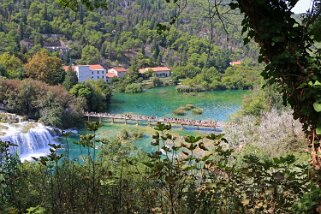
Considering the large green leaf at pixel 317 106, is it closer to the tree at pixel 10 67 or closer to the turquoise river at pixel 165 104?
the turquoise river at pixel 165 104

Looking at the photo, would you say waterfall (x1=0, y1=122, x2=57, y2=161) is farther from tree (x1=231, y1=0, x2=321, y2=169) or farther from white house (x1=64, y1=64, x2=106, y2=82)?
white house (x1=64, y1=64, x2=106, y2=82)

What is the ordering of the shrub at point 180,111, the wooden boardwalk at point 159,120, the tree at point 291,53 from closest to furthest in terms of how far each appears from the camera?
→ the tree at point 291,53, the wooden boardwalk at point 159,120, the shrub at point 180,111

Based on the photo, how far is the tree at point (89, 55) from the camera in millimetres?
49956

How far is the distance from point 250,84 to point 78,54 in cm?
2448

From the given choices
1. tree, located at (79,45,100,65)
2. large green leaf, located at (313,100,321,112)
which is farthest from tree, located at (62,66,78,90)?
large green leaf, located at (313,100,321,112)

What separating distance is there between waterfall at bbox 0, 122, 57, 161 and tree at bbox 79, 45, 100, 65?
31649mm

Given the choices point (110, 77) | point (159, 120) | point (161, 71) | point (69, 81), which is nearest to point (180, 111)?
point (159, 120)

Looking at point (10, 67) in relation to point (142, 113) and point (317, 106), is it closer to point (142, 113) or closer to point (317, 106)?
point (142, 113)

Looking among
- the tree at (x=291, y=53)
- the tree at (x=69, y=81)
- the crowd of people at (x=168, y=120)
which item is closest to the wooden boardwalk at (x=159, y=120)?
the crowd of people at (x=168, y=120)

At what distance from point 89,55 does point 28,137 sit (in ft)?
117

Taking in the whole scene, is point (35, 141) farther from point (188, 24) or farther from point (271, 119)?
point (188, 24)

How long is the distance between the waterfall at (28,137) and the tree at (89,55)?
1246 inches

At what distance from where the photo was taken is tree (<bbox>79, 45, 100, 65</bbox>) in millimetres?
49956

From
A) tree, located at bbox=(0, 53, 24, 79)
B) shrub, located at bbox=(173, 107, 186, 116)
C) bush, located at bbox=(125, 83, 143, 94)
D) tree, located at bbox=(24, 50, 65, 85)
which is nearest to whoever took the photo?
shrub, located at bbox=(173, 107, 186, 116)
